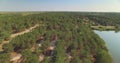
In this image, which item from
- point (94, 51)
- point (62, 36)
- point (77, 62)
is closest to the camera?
point (77, 62)

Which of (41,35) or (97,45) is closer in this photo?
(97,45)

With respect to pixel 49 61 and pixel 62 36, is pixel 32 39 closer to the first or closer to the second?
pixel 62 36

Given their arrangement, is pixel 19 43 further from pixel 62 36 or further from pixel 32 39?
pixel 62 36

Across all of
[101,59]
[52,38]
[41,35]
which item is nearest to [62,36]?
[52,38]

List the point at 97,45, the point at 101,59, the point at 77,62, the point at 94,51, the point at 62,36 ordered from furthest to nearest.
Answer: the point at 62,36 → the point at 97,45 → the point at 94,51 → the point at 101,59 → the point at 77,62

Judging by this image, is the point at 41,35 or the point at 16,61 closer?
the point at 16,61

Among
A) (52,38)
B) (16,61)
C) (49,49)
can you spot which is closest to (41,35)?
(52,38)

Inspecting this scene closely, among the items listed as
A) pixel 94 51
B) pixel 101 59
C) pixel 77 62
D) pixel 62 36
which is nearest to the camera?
pixel 77 62

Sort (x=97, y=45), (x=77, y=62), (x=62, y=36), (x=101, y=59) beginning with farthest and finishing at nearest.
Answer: (x=62, y=36), (x=97, y=45), (x=101, y=59), (x=77, y=62)
